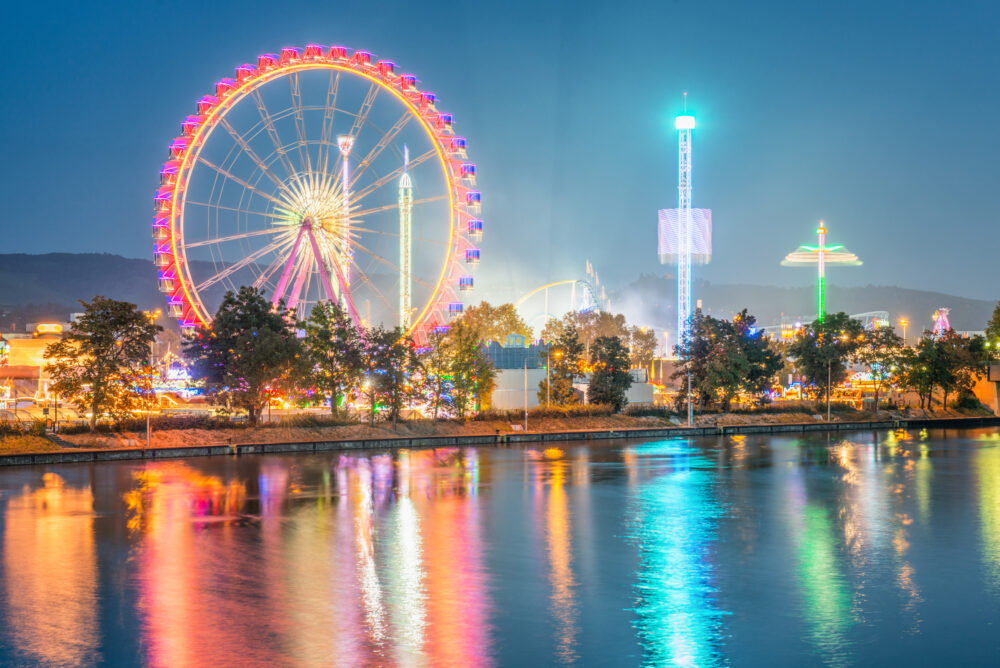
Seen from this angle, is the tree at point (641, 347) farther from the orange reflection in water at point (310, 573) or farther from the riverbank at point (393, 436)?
the orange reflection in water at point (310, 573)

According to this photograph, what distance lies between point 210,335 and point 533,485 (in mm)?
21191

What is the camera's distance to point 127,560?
19.5 metres

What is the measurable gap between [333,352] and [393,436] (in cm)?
571

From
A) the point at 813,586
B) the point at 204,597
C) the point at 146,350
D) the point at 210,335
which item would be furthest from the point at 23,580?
the point at 210,335

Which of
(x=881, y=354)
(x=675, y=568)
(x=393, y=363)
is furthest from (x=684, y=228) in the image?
(x=675, y=568)

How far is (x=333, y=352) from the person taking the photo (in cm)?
5059

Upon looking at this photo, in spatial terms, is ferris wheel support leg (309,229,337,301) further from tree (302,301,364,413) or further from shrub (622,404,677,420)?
shrub (622,404,677,420)

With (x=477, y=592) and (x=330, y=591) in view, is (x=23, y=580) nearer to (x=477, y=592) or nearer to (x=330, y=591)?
(x=330, y=591)

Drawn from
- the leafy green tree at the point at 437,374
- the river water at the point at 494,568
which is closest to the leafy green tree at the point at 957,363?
the leafy green tree at the point at 437,374

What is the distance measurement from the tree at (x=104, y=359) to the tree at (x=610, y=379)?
27.1m

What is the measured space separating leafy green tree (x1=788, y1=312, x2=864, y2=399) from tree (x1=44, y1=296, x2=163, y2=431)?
4487 cm

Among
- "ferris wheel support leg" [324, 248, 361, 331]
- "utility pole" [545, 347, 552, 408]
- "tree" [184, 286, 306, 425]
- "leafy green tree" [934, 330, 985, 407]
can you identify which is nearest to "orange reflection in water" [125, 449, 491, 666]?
"tree" [184, 286, 306, 425]

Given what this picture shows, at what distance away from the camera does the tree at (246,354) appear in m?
44.8

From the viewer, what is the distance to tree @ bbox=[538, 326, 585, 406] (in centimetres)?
5853
